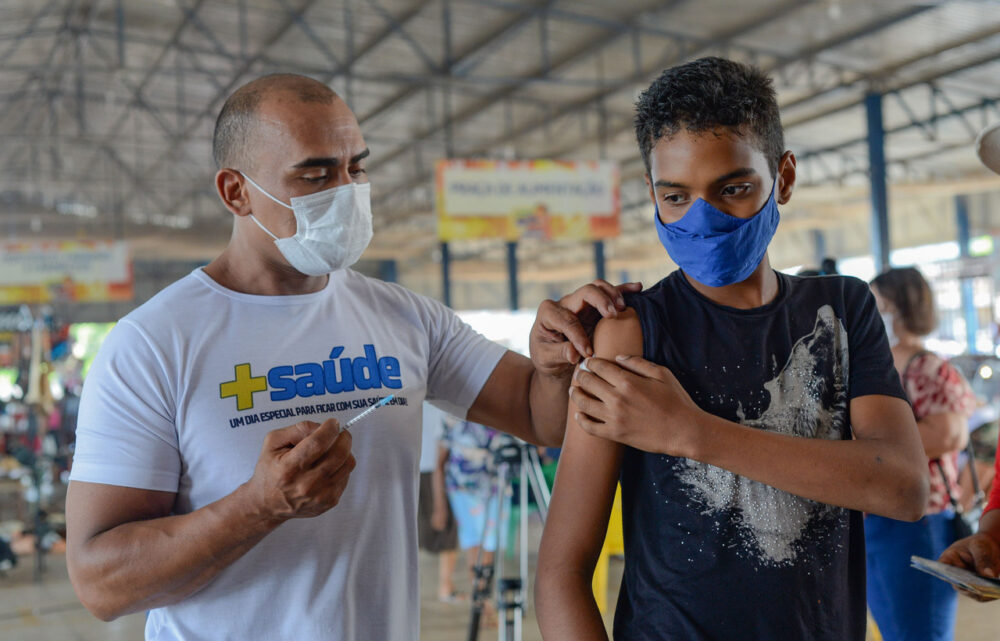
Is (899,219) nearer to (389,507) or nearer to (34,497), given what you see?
(34,497)

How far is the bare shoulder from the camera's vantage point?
113cm

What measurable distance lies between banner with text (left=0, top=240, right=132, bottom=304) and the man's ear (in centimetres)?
1042

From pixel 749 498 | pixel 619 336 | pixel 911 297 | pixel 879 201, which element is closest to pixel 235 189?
pixel 619 336

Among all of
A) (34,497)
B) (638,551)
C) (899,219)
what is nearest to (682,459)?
(638,551)

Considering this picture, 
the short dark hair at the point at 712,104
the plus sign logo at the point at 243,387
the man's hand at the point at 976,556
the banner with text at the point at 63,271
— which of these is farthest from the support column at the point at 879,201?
the plus sign logo at the point at 243,387

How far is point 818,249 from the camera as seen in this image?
21.6 meters

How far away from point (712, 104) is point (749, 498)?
21.0 inches

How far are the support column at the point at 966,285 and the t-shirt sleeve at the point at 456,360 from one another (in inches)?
605

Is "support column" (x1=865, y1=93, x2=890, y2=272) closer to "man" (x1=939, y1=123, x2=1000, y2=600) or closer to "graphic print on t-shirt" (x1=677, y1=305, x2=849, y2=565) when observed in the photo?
"man" (x1=939, y1=123, x2=1000, y2=600)

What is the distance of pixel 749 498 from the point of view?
1087 millimetres

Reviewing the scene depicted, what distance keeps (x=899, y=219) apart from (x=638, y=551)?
21.9 metres

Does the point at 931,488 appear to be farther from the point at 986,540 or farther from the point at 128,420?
the point at 128,420

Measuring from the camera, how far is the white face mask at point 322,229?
1.45 metres

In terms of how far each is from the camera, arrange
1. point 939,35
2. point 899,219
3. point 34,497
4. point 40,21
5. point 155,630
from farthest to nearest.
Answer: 1. point 899,219
2. point 40,21
3. point 939,35
4. point 34,497
5. point 155,630
